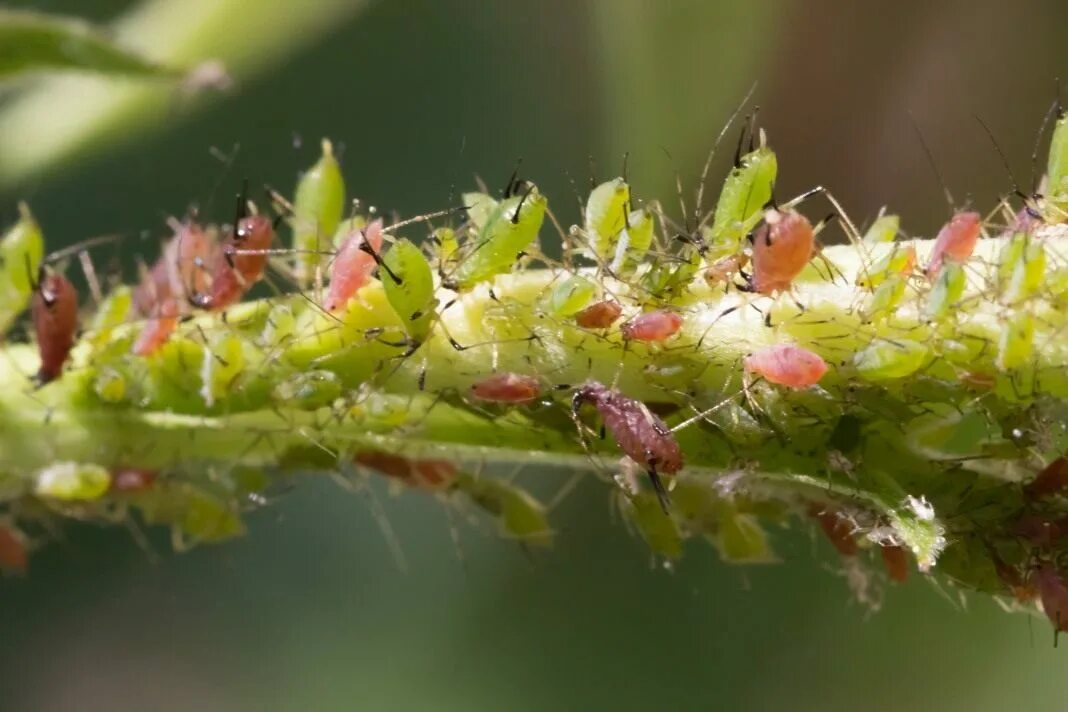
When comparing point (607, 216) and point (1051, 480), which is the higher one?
point (607, 216)

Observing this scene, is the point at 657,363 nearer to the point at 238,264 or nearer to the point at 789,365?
the point at 789,365

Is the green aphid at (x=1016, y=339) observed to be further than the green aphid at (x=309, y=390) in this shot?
No

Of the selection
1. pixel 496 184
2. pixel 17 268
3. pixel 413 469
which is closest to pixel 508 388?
pixel 413 469

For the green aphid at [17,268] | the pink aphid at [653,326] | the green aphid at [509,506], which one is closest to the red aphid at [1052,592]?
the pink aphid at [653,326]

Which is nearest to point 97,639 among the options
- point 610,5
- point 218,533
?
point 218,533

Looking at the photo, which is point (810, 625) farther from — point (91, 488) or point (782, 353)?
point (91, 488)

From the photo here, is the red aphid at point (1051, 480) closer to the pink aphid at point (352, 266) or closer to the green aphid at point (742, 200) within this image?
the green aphid at point (742, 200)

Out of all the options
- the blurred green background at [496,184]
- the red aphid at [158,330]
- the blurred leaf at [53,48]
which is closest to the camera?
the red aphid at [158,330]
